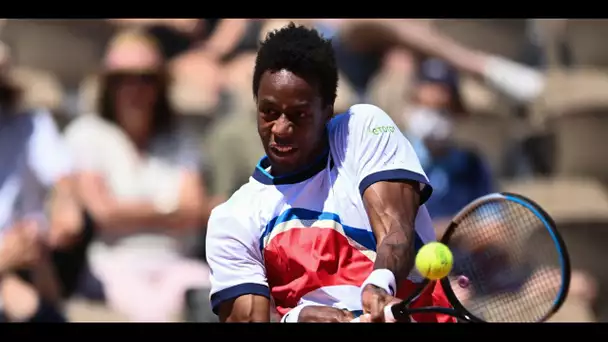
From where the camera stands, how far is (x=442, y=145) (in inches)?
232

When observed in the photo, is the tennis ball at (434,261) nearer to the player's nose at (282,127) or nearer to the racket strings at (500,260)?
the racket strings at (500,260)

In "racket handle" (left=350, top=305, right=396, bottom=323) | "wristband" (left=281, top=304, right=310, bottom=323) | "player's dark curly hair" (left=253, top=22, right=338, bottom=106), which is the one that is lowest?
"wristband" (left=281, top=304, right=310, bottom=323)

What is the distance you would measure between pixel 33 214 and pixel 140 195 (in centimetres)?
53

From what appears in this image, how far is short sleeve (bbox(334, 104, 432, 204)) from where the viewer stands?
353 cm

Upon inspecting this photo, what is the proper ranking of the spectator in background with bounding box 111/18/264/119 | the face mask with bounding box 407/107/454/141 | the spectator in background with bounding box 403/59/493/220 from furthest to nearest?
the spectator in background with bounding box 111/18/264/119, the face mask with bounding box 407/107/454/141, the spectator in background with bounding box 403/59/493/220

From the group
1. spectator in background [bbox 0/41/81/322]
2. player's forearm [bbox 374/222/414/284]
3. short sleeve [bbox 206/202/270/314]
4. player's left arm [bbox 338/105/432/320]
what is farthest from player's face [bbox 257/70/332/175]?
spectator in background [bbox 0/41/81/322]

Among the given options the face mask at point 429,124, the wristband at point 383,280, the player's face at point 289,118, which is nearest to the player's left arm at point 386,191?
the wristband at point 383,280

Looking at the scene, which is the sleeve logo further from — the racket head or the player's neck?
the racket head

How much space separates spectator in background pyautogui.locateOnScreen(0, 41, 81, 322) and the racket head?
2.65 metres

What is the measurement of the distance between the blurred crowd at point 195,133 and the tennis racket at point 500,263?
1.71 metres

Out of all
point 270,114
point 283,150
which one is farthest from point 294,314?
point 270,114

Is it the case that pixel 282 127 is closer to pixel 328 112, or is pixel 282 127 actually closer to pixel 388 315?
pixel 328 112

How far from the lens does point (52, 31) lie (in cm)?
626

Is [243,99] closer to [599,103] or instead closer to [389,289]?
[599,103]
